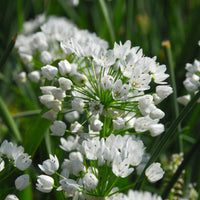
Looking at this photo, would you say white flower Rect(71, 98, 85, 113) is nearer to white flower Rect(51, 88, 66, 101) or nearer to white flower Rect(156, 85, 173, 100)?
white flower Rect(51, 88, 66, 101)

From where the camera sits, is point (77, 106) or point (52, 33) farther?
point (52, 33)

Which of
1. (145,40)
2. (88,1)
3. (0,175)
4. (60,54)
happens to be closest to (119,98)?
(0,175)

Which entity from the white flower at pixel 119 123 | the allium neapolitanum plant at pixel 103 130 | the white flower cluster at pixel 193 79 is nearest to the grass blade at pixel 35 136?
the allium neapolitanum plant at pixel 103 130

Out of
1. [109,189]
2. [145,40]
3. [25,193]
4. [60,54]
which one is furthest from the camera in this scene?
[145,40]

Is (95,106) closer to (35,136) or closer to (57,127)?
(57,127)

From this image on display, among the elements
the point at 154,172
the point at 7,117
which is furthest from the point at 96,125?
the point at 7,117

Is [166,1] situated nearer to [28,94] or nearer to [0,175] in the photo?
[28,94]

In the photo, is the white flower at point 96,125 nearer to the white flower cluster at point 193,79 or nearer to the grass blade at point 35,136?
the grass blade at point 35,136
